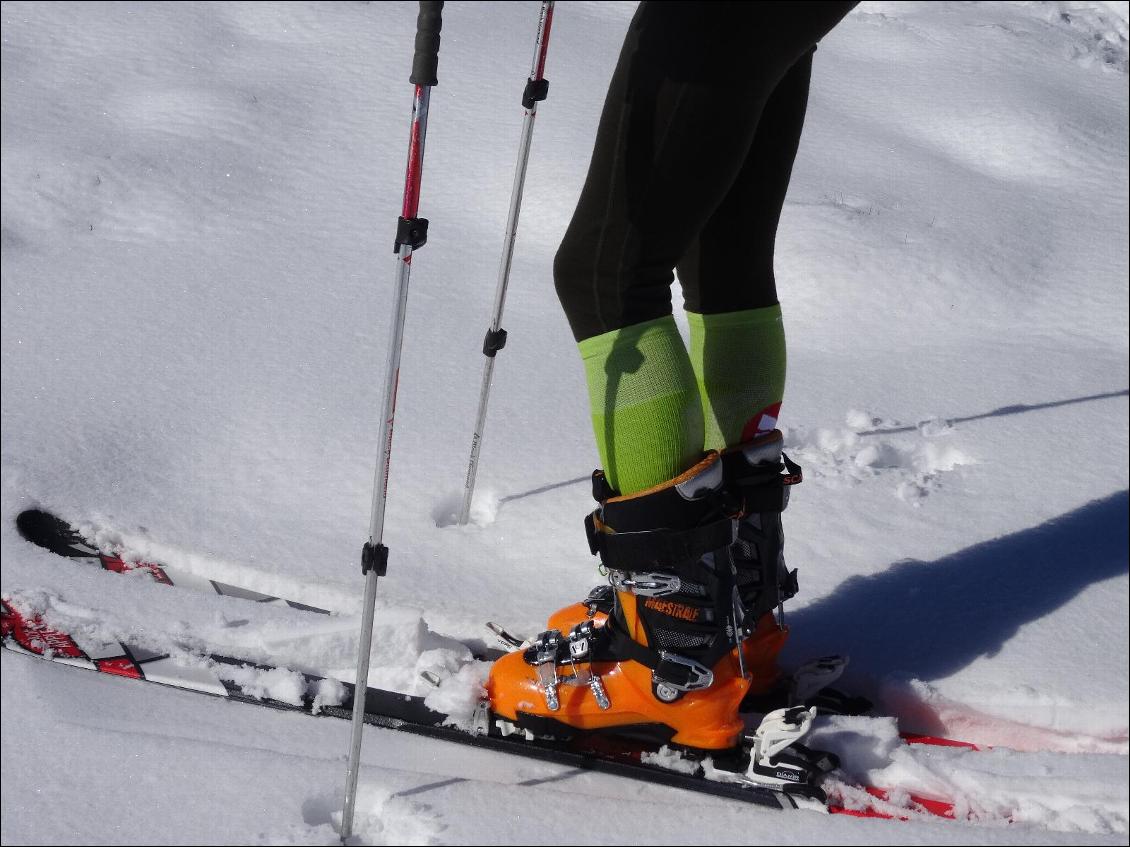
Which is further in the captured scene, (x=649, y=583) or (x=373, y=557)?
(x=649, y=583)

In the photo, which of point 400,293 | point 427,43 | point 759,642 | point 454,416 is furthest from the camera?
point 454,416

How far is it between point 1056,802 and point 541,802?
0.81 meters

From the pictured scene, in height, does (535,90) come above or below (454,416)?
above

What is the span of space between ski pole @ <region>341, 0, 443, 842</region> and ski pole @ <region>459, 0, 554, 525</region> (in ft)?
2.35

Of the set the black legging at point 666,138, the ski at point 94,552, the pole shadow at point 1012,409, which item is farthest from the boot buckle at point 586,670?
the pole shadow at point 1012,409

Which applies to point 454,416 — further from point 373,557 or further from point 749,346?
point 373,557

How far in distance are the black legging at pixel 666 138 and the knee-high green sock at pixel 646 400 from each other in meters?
0.03

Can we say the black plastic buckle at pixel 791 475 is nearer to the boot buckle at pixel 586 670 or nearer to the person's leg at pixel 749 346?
the person's leg at pixel 749 346

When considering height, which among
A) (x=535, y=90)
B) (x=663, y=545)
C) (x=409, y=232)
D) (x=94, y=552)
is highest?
(x=535, y=90)

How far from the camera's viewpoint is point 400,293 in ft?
4.22

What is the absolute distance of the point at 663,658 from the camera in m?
1.56

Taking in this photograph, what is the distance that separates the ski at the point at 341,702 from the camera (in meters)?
1.56

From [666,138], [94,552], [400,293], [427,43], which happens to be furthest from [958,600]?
[94,552]

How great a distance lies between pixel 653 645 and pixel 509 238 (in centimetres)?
98
